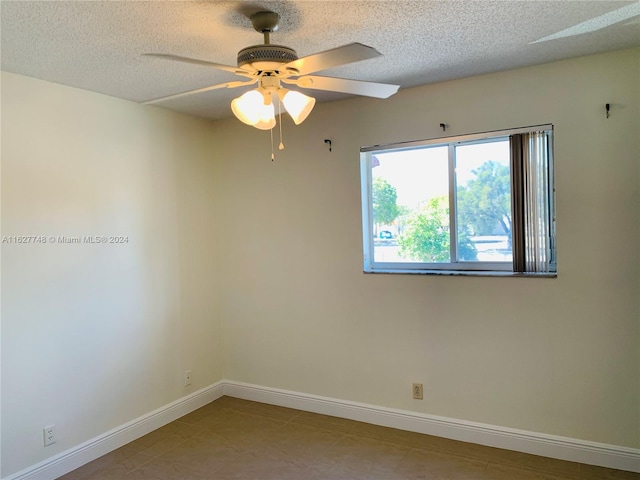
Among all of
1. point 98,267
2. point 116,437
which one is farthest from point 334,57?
point 116,437

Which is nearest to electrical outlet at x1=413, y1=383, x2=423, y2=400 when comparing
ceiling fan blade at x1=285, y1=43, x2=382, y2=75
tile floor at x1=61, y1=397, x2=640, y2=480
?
tile floor at x1=61, y1=397, x2=640, y2=480

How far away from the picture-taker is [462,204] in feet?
10.4

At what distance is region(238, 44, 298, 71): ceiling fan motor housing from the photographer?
1761mm

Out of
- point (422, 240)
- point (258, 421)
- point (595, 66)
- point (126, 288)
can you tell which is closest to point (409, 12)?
point (595, 66)

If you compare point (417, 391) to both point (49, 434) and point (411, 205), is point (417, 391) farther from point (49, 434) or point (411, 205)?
point (49, 434)

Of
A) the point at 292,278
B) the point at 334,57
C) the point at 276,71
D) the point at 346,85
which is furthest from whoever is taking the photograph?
the point at 292,278

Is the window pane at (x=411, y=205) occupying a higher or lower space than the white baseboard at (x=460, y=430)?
higher

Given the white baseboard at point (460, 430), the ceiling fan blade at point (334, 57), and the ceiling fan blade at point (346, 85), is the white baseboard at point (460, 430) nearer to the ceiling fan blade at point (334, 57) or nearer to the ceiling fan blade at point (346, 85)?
the ceiling fan blade at point (346, 85)

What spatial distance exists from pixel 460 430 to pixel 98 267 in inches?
103

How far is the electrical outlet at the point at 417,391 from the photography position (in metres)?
3.19

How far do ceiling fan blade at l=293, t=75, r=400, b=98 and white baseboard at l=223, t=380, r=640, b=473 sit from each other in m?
2.20

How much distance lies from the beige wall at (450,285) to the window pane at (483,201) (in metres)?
0.20

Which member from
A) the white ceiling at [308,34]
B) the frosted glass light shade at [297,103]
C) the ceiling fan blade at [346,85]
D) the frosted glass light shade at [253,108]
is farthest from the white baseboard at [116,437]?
the ceiling fan blade at [346,85]

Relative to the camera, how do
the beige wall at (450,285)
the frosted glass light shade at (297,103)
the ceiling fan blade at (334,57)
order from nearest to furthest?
the ceiling fan blade at (334,57) < the frosted glass light shade at (297,103) < the beige wall at (450,285)
